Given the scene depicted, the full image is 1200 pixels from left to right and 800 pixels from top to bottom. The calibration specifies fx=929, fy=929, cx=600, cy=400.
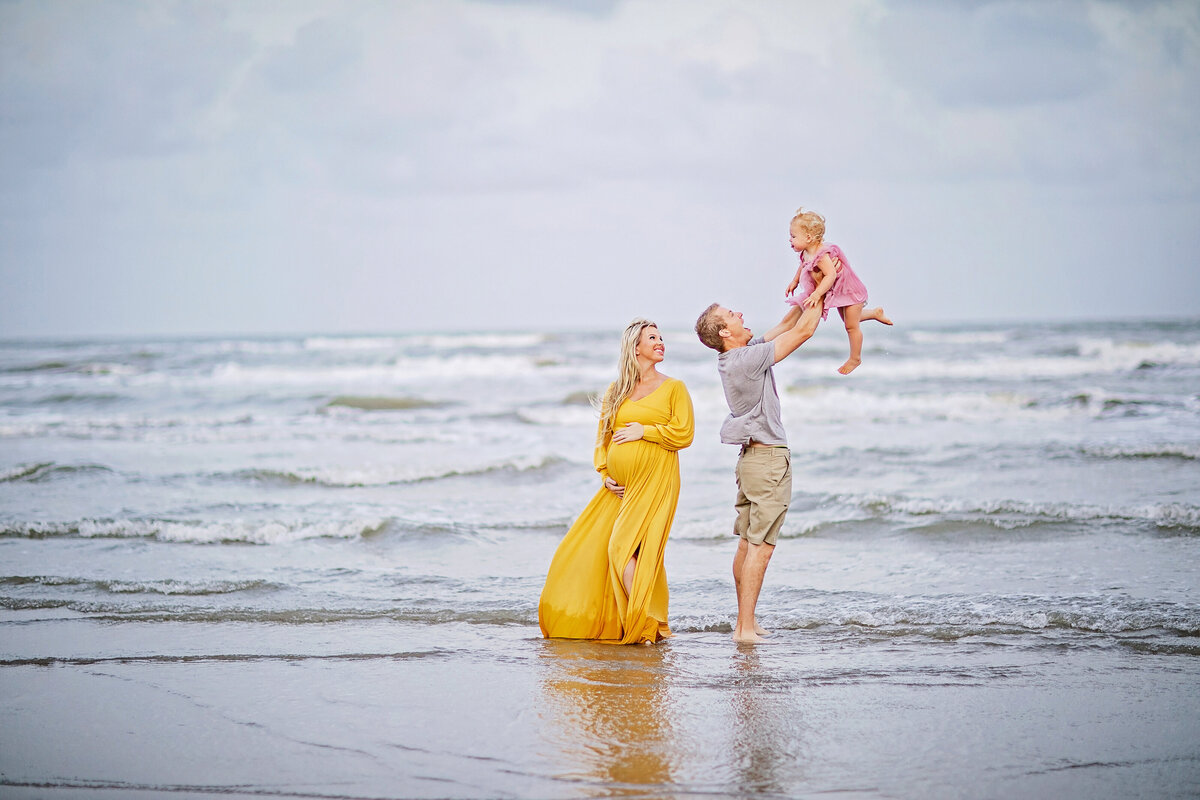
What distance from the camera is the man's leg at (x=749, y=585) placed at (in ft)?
17.4

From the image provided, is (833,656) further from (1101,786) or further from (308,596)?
(308,596)

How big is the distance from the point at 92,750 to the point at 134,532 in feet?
16.3

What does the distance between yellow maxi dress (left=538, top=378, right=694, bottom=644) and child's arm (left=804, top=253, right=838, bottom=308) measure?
2.83ft

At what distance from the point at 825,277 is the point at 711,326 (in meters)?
0.71

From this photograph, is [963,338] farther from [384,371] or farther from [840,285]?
[840,285]

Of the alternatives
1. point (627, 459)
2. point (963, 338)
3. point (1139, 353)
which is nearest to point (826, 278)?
point (627, 459)

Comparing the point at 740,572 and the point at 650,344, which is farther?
the point at 740,572

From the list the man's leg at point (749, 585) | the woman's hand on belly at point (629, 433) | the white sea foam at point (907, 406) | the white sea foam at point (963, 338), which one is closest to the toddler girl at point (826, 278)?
the woman's hand on belly at point (629, 433)

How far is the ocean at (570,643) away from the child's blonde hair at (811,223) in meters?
2.28

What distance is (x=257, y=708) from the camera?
164 inches

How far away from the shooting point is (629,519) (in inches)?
207

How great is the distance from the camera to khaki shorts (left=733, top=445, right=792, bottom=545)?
528cm

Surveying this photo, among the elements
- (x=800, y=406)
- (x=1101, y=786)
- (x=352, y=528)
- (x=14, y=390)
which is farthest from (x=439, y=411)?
(x=1101, y=786)

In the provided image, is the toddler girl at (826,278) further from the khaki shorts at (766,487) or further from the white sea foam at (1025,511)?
the white sea foam at (1025,511)
